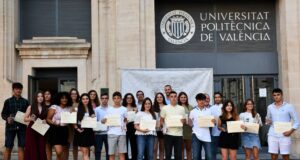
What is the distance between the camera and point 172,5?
17125mm

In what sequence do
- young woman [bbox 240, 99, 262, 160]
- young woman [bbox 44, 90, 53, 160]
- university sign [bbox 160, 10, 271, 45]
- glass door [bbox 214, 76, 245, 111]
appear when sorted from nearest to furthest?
young woman [bbox 44, 90, 53, 160], young woman [bbox 240, 99, 262, 160], glass door [bbox 214, 76, 245, 111], university sign [bbox 160, 10, 271, 45]

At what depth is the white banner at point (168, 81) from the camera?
14.6m

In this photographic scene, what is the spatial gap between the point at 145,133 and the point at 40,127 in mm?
2489

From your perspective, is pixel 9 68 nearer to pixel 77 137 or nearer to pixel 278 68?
pixel 77 137

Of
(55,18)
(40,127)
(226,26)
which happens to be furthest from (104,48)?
(40,127)

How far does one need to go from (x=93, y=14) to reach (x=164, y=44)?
2821 mm

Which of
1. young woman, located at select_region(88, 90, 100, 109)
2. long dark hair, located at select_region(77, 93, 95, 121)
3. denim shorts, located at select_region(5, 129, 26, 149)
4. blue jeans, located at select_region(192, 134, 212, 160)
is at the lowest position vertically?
blue jeans, located at select_region(192, 134, 212, 160)

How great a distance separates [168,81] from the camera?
14.7 meters

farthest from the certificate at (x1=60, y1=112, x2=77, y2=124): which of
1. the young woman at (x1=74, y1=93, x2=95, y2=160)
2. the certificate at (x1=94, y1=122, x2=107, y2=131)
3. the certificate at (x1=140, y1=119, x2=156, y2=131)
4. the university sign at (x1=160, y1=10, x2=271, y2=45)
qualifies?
the university sign at (x1=160, y1=10, x2=271, y2=45)

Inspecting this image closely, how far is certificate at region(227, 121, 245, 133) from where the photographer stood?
1095 centimetres

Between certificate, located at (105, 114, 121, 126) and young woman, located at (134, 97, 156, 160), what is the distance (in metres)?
0.47

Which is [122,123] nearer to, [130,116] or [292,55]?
[130,116]

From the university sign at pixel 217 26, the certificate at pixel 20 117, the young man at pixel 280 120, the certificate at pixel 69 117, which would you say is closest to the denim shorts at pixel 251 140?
the young man at pixel 280 120

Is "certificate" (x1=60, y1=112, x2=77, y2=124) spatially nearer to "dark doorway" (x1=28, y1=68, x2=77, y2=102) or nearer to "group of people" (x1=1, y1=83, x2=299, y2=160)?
"group of people" (x1=1, y1=83, x2=299, y2=160)
